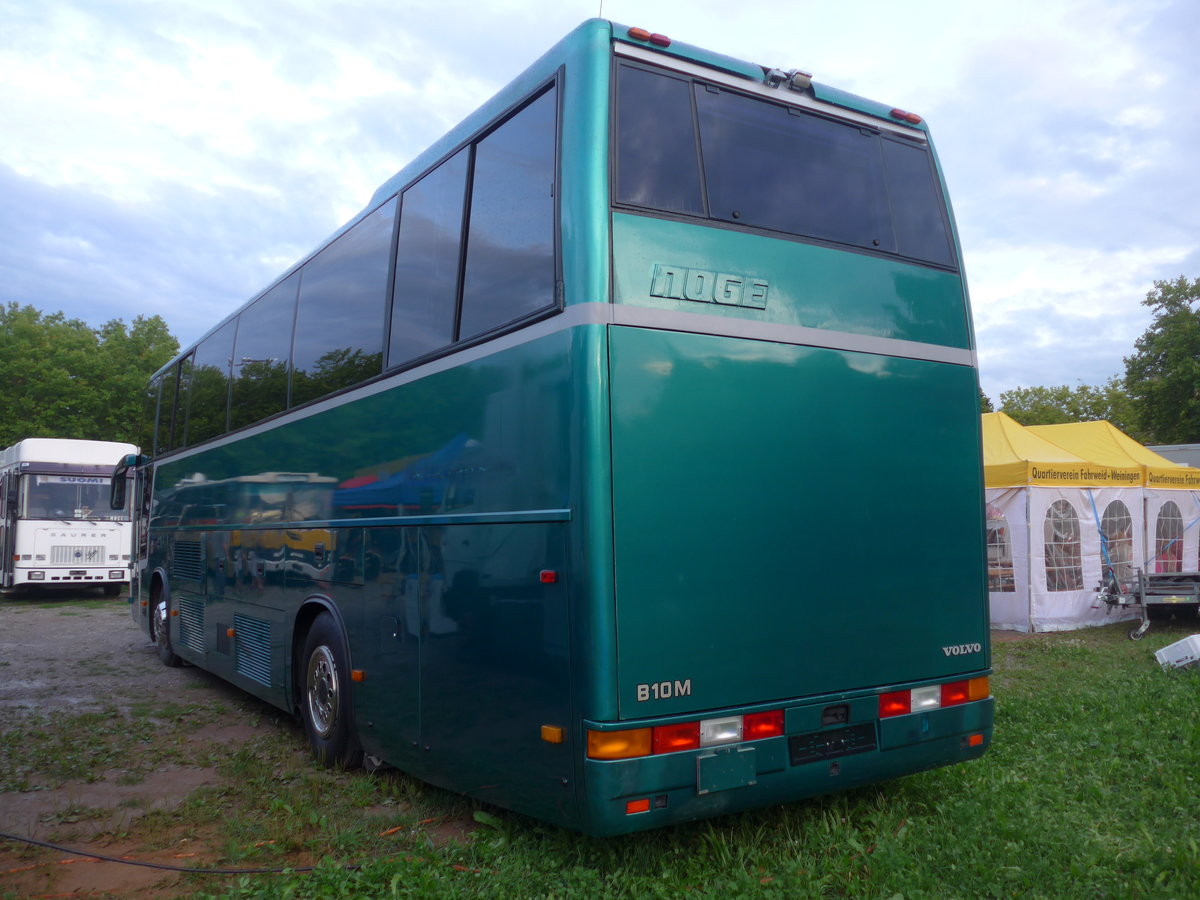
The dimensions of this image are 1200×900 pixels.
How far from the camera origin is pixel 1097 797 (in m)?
5.56

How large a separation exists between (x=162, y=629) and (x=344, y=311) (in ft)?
22.0

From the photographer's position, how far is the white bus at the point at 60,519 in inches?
815

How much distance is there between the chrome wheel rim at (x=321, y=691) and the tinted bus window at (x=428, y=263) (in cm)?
227

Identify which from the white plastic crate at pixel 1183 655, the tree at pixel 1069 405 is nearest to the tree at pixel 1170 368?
the tree at pixel 1069 405

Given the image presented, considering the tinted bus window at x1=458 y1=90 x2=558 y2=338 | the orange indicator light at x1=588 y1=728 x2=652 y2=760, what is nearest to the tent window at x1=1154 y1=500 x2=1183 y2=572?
the tinted bus window at x1=458 y1=90 x2=558 y2=338

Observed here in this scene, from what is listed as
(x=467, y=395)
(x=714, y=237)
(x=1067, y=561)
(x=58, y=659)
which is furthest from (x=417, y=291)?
(x=1067, y=561)

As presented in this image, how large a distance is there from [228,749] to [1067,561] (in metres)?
13.3

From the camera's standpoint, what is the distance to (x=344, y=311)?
687cm

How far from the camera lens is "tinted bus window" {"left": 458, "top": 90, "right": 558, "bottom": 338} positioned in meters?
4.65

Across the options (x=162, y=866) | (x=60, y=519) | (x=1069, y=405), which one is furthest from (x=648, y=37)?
(x=1069, y=405)

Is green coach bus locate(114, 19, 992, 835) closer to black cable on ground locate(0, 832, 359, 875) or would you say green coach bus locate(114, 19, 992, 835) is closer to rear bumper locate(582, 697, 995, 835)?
rear bumper locate(582, 697, 995, 835)

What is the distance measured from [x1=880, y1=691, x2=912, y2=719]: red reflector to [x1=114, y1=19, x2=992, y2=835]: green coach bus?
0.01 m

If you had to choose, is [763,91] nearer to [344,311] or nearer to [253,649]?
[344,311]

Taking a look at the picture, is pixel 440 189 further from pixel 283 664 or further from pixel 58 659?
pixel 58 659
